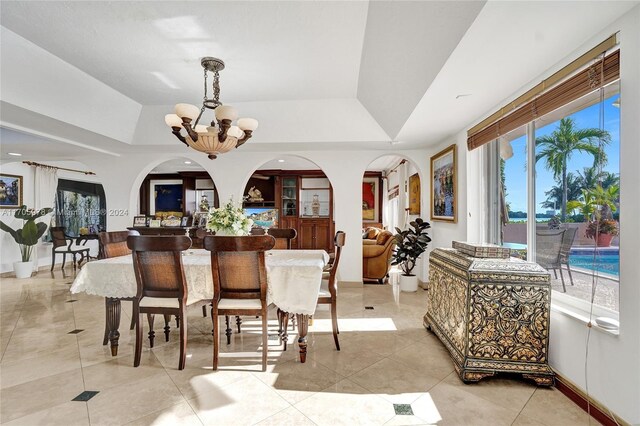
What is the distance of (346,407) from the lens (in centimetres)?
184

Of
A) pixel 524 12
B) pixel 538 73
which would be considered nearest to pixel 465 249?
pixel 538 73

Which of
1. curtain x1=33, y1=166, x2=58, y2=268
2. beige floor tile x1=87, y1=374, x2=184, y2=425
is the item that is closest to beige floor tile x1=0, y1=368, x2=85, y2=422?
beige floor tile x1=87, y1=374, x2=184, y2=425

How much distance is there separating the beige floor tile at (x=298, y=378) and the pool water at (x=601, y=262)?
1.83 meters

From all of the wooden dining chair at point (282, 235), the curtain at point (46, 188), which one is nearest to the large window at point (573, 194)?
the wooden dining chair at point (282, 235)

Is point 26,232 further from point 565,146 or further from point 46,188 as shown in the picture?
point 565,146

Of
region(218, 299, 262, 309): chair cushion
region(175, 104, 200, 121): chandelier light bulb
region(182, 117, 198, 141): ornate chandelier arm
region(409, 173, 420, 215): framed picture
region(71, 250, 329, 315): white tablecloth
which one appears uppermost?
region(175, 104, 200, 121): chandelier light bulb

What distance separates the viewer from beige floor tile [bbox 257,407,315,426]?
1697mm

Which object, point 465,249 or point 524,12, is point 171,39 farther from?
point 465,249

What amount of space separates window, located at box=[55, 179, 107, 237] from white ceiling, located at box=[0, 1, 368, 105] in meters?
5.79

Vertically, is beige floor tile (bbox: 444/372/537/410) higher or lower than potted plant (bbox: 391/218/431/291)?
lower

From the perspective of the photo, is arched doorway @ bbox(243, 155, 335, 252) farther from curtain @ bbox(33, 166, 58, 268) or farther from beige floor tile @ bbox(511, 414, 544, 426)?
beige floor tile @ bbox(511, 414, 544, 426)

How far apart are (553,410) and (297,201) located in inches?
293

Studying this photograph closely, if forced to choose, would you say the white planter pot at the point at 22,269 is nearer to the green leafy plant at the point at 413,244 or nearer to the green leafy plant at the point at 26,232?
the green leafy plant at the point at 26,232

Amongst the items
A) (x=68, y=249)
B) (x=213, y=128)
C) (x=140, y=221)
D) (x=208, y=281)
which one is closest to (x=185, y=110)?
(x=213, y=128)
